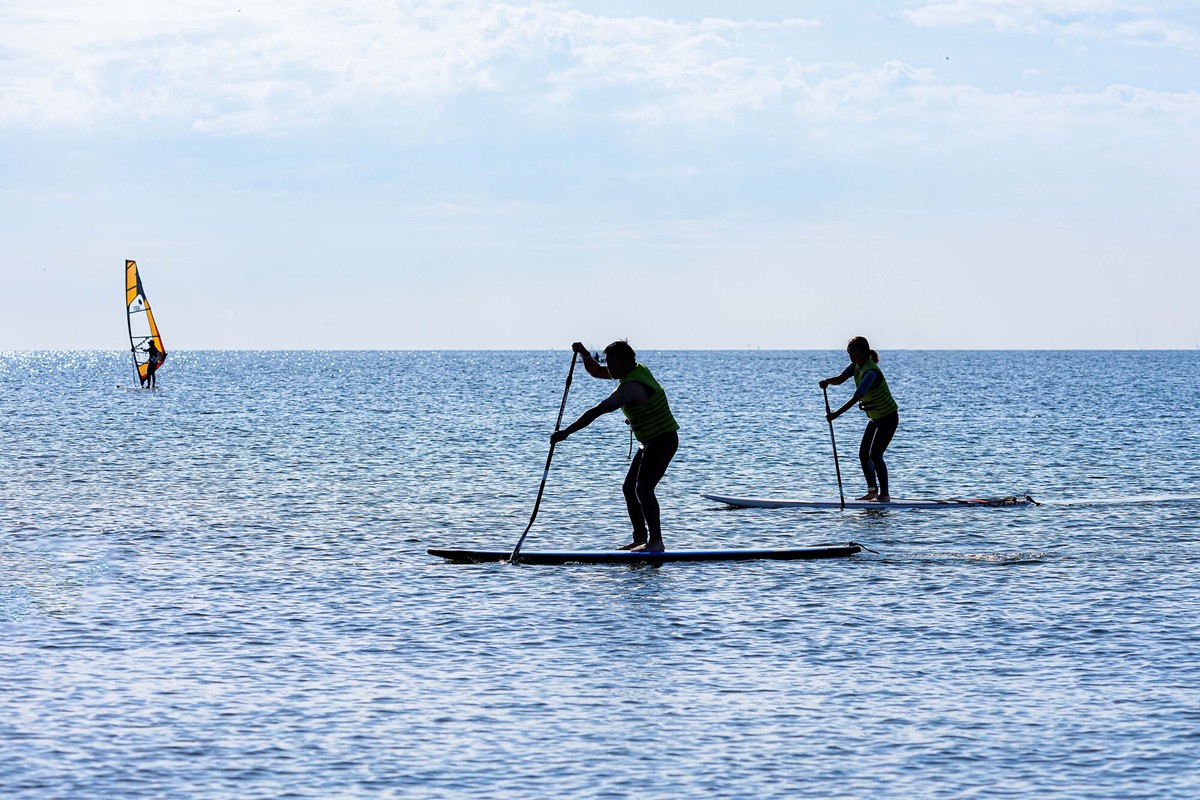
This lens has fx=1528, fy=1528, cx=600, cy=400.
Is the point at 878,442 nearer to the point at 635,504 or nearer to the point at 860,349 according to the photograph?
the point at 860,349

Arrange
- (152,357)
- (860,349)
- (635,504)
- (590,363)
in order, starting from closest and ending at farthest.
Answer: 1. (590,363)
2. (635,504)
3. (860,349)
4. (152,357)

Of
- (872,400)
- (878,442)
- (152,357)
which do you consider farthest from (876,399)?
(152,357)

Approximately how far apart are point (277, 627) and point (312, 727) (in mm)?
3510

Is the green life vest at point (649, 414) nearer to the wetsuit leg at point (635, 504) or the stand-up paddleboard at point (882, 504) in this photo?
the wetsuit leg at point (635, 504)

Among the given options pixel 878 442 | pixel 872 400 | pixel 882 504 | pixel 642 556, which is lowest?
pixel 882 504

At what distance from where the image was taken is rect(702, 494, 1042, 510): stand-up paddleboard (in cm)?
2233

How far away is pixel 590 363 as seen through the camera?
15602 mm

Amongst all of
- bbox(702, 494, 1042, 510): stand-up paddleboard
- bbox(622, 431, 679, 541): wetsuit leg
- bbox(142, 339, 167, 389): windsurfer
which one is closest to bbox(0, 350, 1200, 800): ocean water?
bbox(702, 494, 1042, 510): stand-up paddleboard

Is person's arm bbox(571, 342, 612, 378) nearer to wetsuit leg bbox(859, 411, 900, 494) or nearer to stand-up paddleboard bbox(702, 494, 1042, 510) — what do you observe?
wetsuit leg bbox(859, 411, 900, 494)

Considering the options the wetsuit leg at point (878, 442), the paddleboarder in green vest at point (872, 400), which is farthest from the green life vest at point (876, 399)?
the wetsuit leg at point (878, 442)

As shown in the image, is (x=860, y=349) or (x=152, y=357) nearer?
(x=860, y=349)

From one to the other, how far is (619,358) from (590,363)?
1.01 ft

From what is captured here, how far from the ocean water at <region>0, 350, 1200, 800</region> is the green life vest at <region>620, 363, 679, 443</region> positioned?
1.53 m

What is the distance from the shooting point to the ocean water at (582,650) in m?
8.61
